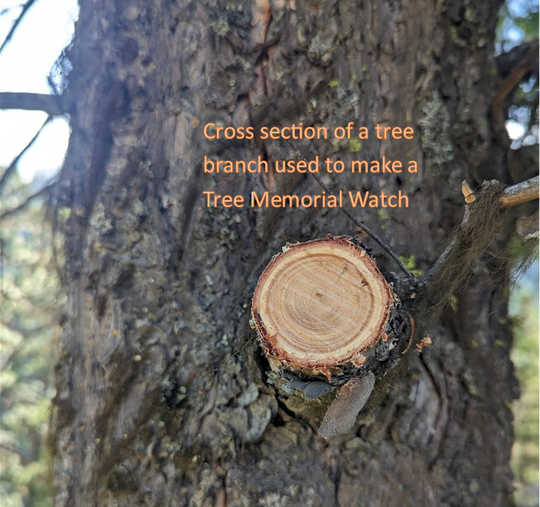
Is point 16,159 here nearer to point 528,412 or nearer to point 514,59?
point 514,59

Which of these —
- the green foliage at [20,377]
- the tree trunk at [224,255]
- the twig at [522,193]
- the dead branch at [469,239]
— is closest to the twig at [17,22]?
the tree trunk at [224,255]

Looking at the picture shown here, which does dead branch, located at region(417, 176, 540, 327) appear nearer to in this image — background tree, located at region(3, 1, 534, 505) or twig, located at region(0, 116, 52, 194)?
background tree, located at region(3, 1, 534, 505)

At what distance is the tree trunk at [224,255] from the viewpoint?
1623 millimetres

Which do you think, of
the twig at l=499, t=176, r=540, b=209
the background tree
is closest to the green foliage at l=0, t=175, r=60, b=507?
the background tree

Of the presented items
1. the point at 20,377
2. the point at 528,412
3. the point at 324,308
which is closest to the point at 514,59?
the point at 324,308

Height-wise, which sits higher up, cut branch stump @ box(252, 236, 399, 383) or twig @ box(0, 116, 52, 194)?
twig @ box(0, 116, 52, 194)

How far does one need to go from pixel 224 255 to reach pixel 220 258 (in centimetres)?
2

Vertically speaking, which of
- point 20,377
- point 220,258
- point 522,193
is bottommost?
point 20,377

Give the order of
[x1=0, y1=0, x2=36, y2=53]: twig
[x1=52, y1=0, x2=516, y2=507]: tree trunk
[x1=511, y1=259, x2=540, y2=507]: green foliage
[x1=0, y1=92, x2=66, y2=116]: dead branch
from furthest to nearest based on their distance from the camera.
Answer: [x1=511, y1=259, x2=540, y2=507]: green foliage < [x1=0, y1=0, x2=36, y2=53]: twig < [x1=0, y1=92, x2=66, y2=116]: dead branch < [x1=52, y1=0, x2=516, y2=507]: tree trunk

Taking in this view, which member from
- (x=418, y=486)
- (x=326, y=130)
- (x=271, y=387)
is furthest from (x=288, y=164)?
(x=418, y=486)

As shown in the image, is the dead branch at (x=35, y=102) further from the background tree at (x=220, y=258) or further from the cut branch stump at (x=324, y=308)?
the cut branch stump at (x=324, y=308)

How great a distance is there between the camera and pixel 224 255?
1.74 metres

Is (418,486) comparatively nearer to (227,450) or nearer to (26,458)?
(227,450)

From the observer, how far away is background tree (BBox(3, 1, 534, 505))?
162 centimetres
